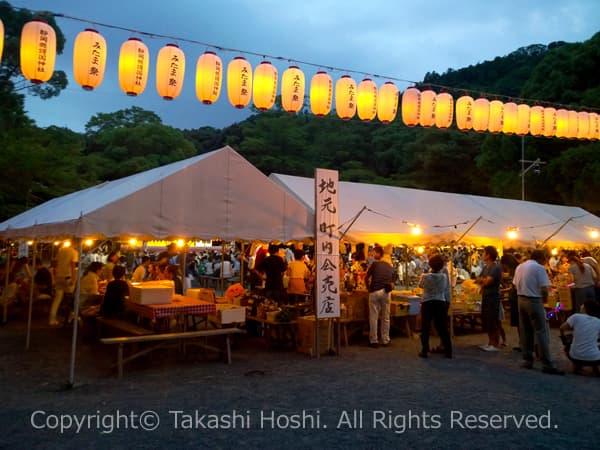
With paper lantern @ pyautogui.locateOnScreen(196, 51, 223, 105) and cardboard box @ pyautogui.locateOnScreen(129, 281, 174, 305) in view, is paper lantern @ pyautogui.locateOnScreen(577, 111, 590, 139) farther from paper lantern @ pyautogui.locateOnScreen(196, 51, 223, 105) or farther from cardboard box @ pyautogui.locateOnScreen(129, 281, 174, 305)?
cardboard box @ pyautogui.locateOnScreen(129, 281, 174, 305)

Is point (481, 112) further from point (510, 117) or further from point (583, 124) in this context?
point (583, 124)

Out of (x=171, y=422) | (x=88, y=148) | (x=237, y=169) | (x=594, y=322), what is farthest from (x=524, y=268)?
(x=88, y=148)

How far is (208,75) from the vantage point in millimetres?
8023

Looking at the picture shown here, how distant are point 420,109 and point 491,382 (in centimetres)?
608

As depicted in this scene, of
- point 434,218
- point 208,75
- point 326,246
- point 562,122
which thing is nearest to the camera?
point 326,246

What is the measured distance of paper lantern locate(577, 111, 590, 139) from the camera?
11.4m

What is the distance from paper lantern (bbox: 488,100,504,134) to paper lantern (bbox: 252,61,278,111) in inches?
207

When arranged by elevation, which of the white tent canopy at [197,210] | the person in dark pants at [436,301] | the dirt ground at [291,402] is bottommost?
the dirt ground at [291,402]

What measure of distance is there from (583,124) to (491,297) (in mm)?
6524

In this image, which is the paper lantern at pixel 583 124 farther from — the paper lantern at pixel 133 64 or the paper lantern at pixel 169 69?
the paper lantern at pixel 133 64

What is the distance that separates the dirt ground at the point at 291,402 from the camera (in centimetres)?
404

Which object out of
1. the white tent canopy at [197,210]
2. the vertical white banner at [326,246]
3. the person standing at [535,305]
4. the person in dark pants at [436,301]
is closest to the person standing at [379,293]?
the person in dark pants at [436,301]

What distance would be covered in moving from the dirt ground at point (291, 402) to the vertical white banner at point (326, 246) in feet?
2.90

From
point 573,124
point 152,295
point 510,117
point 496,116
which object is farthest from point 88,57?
point 573,124
